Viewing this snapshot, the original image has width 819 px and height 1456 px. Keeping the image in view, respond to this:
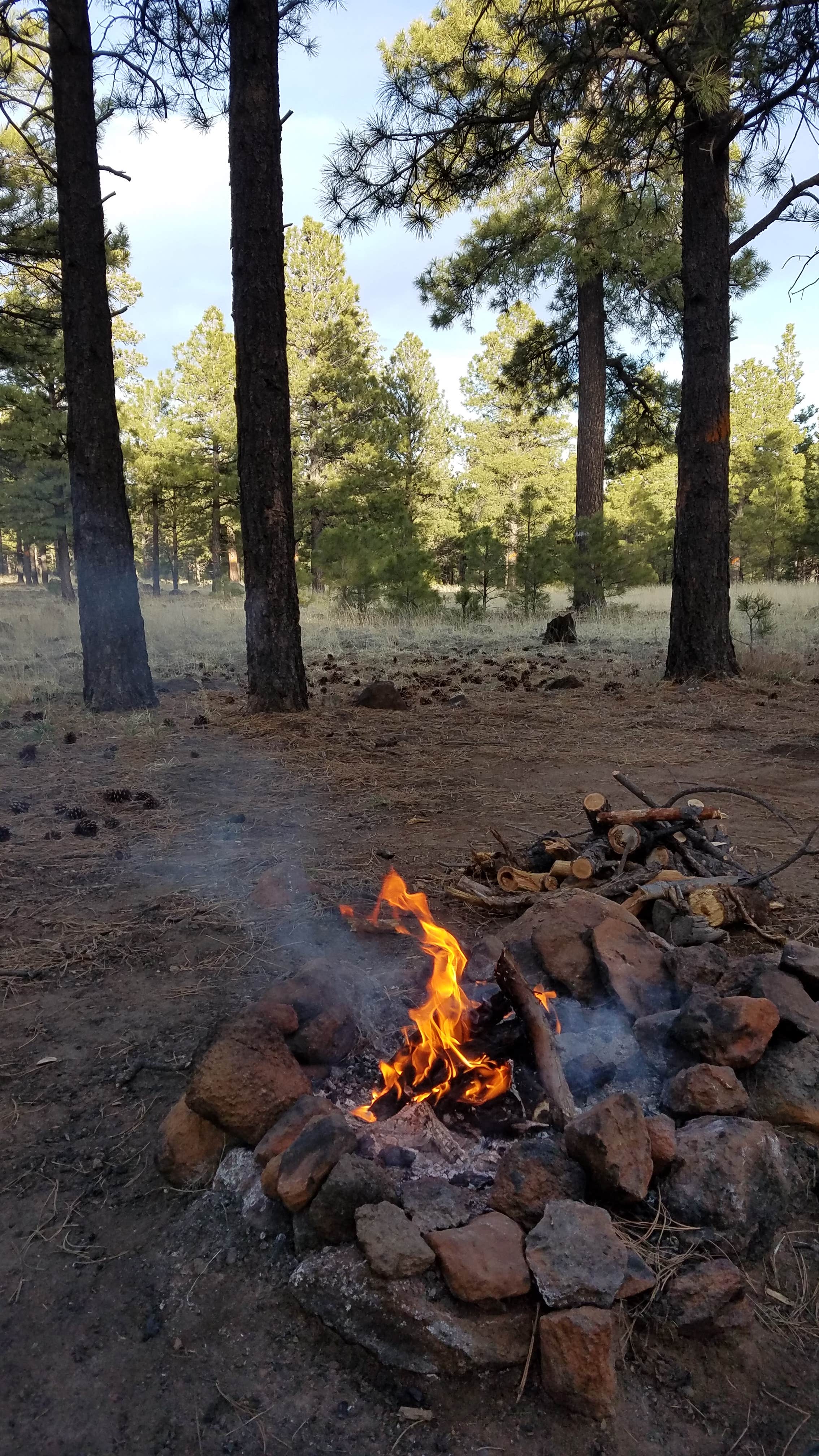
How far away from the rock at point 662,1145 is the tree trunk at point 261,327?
571cm

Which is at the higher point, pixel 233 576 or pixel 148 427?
pixel 148 427

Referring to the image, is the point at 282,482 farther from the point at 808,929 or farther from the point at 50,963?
the point at 808,929

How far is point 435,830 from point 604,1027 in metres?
2.00

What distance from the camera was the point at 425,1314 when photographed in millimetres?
1446

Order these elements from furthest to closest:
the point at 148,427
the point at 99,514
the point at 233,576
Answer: the point at 233,576 → the point at 148,427 → the point at 99,514

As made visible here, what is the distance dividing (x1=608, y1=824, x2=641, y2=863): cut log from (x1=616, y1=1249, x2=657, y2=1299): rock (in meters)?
1.81

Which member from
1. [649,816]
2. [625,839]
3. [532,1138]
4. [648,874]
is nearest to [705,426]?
[649,816]

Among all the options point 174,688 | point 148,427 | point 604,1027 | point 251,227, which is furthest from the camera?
point 148,427

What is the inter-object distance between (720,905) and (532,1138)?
141 cm

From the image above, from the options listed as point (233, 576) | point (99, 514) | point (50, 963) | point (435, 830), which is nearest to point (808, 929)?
point (435, 830)

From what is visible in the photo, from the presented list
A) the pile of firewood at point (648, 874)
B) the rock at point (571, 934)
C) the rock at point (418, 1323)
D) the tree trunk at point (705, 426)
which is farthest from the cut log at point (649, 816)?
the tree trunk at point (705, 426)

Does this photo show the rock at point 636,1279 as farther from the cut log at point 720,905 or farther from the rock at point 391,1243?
the cut log at point 720,905

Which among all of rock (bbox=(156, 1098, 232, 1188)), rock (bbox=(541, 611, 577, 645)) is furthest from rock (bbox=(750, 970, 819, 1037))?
rock (bbox=(541, 611, 577, 645))

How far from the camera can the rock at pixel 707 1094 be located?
6.17ft
